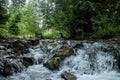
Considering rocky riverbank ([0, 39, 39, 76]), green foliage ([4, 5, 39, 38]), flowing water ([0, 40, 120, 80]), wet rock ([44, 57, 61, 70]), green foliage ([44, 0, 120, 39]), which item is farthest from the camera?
green foliage ([4, 5, 39, 38])

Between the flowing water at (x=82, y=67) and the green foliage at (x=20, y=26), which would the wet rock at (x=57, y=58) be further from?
the green foliage at (x=20, y=26)

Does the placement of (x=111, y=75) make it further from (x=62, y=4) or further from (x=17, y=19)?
(x=17, y=19)

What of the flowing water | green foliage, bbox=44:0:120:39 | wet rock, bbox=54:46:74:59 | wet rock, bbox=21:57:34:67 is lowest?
the flowing water

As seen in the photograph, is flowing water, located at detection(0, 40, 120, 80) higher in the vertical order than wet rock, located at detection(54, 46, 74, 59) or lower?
lower

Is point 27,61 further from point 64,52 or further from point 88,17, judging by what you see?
point 88,17

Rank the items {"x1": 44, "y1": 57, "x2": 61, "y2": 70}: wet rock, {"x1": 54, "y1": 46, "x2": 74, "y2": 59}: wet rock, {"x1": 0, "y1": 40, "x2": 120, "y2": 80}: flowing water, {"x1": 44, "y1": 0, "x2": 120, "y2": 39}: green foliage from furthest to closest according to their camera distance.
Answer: {"x1": 44, "y1": 0, "x2": 120, "y2": 39}: green foliage < {"x1": 54, "y1": 46, "x2": 74, "y2": 59}: wet rock < {"x1": 44, "y1": 57, "x2": 61, "y2": 70}: wet rock < {"x1": 0, "y1": 40, "x2": 120, "y2": 80}: flowing water

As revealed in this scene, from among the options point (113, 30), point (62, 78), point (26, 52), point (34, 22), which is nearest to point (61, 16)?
point (113, 30)

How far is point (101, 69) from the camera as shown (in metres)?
10.2

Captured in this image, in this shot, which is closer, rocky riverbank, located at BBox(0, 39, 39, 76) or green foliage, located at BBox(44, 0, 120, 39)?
rocky riverbank, located at BBox(0, 39, 39, 76)

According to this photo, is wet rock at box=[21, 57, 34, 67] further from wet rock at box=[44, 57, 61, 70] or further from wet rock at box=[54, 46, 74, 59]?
wet rock at box=[54, 46, 74, 59]

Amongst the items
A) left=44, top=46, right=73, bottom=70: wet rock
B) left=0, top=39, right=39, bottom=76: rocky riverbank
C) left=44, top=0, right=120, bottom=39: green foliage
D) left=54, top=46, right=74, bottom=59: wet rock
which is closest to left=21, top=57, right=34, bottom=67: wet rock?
left=0, top=39, right=39, bottom=76: rocky riverbank

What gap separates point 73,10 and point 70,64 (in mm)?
13682

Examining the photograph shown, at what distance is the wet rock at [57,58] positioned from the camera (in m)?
9.98

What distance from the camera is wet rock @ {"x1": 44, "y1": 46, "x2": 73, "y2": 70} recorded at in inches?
393
